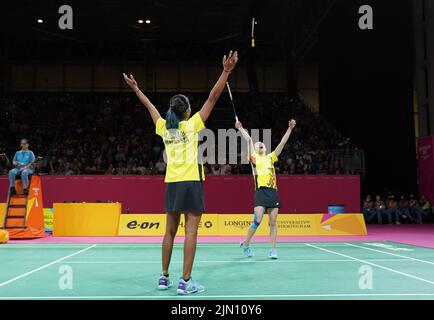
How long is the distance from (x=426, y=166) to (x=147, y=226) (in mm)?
16042

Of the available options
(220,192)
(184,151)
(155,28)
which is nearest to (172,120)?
(184,151)

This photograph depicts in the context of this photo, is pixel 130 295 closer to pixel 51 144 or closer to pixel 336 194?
pixel 336 194

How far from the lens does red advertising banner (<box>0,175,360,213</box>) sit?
19562 millimetres

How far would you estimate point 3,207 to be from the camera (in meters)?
15.8

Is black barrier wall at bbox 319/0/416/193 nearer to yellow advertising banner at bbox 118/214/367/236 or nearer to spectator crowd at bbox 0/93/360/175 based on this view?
spectator crowd at bbox 0/93/360/175

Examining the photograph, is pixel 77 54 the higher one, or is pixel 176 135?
pixel 77 54

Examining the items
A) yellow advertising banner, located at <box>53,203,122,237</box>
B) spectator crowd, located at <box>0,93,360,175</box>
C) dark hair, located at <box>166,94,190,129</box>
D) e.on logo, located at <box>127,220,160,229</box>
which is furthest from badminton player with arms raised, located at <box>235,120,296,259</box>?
spectator crowd, located at <box>0,93,360,175</box>

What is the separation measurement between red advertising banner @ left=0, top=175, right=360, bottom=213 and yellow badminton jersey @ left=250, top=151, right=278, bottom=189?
33.8ft

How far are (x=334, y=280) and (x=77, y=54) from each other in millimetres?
31747

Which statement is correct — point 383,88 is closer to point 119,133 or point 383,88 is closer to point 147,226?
point 119,133

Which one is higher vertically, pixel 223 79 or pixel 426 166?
pixel 223 79

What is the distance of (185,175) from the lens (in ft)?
17.2

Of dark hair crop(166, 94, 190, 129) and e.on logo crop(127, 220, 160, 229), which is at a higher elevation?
dark hair crop(166, 94, 190, 129)

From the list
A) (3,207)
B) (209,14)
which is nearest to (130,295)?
(3,207)
